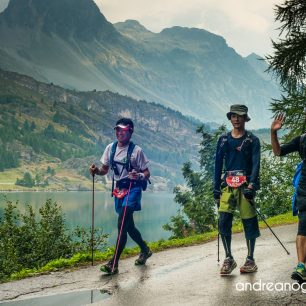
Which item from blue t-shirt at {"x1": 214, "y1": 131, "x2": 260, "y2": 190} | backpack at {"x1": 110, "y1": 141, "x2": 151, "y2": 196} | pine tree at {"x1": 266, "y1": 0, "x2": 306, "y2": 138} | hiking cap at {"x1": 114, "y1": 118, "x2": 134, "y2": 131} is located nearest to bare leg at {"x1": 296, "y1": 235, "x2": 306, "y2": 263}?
blue t-shirt at {"x1": 214, "y1": 131, "x2": 260, "y2": 190}

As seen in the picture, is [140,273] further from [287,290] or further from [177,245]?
[177,245]

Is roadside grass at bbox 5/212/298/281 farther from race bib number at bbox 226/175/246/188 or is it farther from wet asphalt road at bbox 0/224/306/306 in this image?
race bib number at bbox 226/175/246/188

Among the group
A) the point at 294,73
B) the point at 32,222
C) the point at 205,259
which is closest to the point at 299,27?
the point at 294,73

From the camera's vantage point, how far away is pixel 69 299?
696cm

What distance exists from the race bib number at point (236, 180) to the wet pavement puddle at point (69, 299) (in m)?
2.36

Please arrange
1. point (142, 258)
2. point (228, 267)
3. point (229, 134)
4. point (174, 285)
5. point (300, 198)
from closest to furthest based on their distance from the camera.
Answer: point (300, 198)
point (174, 285)
point (228, 267)
point (229, 134)
point (142, 258)

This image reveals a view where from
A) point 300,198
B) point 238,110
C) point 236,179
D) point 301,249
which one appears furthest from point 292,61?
point 301,249

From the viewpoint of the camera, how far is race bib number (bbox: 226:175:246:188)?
25.0 ft

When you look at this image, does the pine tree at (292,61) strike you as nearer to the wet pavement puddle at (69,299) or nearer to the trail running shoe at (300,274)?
the trail running shoe at (300,274)

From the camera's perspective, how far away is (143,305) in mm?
6098

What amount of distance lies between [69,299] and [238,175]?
296 centimetres

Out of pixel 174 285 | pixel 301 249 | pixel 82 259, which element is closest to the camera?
pixel 301 249

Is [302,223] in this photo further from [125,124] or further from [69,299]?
[125,124]

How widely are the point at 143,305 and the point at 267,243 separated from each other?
521 cm
